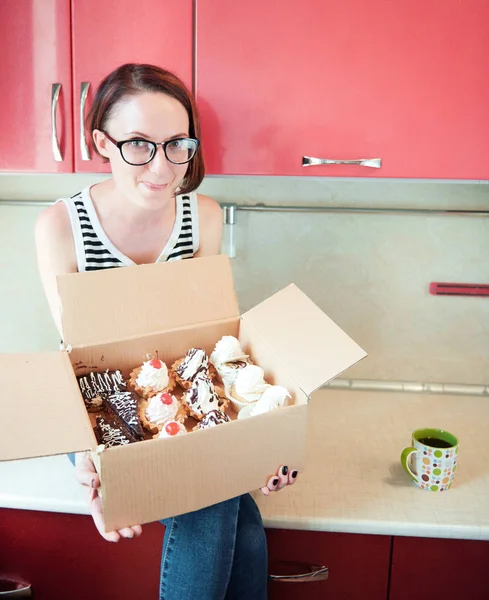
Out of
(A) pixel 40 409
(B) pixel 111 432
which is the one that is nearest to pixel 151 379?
(B) pixel 111 432

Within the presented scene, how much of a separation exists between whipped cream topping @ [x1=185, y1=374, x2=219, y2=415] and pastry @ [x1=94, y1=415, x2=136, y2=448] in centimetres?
14

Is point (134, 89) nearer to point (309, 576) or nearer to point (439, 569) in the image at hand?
point (309, 576)

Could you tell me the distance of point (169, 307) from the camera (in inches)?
47.4

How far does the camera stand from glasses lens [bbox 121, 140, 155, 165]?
3.71 feet

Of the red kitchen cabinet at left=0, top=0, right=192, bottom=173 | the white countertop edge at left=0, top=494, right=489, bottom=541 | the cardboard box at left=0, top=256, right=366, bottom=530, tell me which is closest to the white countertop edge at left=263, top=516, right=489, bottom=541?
the white countertop edge at left=0, top=494, right=489, bottom=541

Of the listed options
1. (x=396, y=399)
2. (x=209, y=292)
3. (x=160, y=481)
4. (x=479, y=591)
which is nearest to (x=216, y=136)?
(x=209, y=292)

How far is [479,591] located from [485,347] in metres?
0.69

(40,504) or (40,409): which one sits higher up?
(40,409)

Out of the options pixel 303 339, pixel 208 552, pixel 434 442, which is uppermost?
pixel 303 339

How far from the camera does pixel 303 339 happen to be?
114 cm

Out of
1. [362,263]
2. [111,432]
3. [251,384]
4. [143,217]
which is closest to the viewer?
[111,432]

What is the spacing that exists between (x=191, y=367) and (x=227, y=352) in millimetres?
79

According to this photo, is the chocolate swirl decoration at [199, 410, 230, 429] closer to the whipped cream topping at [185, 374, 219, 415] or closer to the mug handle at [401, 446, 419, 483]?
the whipped cream topping at [185, 374, 219, 415]

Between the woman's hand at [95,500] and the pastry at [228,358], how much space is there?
0.30 metres
